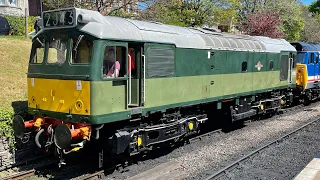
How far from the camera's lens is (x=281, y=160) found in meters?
9.88

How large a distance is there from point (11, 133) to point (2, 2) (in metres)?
23.0

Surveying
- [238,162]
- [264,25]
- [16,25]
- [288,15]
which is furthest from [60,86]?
[288,15]

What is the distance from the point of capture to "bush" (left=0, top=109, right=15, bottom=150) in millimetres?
8633

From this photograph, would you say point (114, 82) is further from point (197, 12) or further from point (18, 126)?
point (197, 12)

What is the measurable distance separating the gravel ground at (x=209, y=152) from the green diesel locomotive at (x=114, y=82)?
611 mm

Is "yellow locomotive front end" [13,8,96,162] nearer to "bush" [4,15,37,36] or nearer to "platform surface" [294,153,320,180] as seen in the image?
"platform surface" [294,153,320,180]

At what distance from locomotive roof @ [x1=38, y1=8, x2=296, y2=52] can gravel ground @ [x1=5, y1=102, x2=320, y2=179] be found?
10.7ft

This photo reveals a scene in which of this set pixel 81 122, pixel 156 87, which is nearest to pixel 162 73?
pixel 156 87

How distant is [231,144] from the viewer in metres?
11.5

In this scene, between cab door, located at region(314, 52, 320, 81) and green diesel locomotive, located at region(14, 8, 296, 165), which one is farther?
cab door, located at region(314, 52, 320, 81)

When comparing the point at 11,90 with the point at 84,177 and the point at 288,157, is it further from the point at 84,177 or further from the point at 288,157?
the point at 288,157

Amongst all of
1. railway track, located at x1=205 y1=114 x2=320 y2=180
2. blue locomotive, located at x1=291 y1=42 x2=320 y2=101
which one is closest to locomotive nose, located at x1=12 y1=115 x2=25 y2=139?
railway track, located at x1=205 y1=114 x2=320 y2=180

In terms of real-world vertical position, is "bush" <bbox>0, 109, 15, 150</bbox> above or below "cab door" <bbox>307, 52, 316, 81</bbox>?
below

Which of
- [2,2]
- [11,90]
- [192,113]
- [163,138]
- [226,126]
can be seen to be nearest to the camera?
[163,138]
